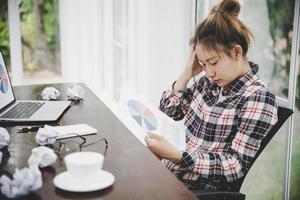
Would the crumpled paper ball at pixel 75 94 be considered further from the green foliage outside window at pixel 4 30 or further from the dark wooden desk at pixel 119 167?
the green foliage outside window at pixel 4 30

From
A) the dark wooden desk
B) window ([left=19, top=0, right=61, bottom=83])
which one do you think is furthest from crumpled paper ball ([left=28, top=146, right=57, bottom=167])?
window ([left=19, top=0, right=61, bottom=83])

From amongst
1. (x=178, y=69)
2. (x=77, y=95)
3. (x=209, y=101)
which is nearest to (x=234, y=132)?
(x=209, y=101)

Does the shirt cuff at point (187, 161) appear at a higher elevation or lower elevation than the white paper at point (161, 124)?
lower

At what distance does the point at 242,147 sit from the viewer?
128 cm

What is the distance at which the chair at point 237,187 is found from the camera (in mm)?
1197

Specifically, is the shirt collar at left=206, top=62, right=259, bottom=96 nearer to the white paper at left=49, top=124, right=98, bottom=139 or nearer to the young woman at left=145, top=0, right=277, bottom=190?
the young woman at left=145, top=0, right=277, bottom=190

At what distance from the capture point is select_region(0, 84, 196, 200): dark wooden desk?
3.02 feet

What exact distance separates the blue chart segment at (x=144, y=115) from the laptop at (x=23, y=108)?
274 millimetres

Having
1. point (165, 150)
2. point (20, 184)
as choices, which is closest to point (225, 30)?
point (165, 150)

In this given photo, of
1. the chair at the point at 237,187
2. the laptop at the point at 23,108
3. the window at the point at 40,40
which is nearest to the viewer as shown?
the chair at the point at 237,187

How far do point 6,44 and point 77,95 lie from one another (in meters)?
2.19

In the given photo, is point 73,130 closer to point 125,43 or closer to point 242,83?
point 242,83

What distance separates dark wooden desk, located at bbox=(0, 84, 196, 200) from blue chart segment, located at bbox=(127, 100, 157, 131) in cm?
10

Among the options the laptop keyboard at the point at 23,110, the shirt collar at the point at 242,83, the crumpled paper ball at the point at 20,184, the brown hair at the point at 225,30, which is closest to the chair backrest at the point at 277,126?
the shirt collar at the point at 242,83
